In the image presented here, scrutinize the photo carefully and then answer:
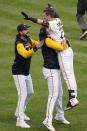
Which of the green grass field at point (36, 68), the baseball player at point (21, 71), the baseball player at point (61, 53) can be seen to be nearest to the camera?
the baseball player at point (61, 53)

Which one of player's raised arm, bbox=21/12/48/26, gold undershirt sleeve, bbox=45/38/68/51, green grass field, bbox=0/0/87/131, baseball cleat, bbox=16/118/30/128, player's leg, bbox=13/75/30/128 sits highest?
player's raised arm, bbox=21/12/48/26

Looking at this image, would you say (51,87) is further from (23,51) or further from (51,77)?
(23,51)

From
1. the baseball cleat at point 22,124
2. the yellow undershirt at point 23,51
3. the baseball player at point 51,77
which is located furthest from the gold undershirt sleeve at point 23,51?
the baseball cleat at point 22,124

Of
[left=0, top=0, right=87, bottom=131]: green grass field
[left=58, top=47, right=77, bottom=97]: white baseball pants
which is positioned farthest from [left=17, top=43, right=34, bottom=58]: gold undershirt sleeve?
[left=0, top=0, right=87, bottom=131]: green grass field

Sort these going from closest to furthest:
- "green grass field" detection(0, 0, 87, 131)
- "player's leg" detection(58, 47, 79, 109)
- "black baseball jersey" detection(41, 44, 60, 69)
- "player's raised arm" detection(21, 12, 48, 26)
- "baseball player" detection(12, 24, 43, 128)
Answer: "player's raised arm" detection(21, 12, 48, 26)
"player's leg" detection(58, 47, 79, 109)
"black baseball jersey" detection(41, 44, 60, 69)
"baseball player" detection(12, 24, 43, 128)
"green grass field" detection(0, 0, 87, 131)

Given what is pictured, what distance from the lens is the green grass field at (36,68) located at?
537 inches

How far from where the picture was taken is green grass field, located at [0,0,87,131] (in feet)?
44.8

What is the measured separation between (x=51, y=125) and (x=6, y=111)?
2.07 metres

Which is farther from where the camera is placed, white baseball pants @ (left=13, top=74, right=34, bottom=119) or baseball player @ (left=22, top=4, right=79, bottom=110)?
white baseball pants @ (left=13, top=74, right=34, bottom=119)

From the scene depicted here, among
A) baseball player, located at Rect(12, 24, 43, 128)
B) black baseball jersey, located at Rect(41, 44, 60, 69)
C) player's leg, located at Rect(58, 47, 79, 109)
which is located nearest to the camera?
player's leg, located at Rect(58, 47, 79, 109)

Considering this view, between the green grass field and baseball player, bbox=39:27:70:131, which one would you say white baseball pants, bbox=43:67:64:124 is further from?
the green grass field

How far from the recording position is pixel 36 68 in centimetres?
1847

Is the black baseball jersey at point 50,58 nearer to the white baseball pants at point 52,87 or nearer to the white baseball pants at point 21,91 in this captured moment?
the white baseball pants at point 52,87

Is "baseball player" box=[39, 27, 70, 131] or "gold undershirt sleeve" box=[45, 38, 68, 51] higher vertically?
"gold undershirt sleeve" box=[45, 38, 68, 51]
